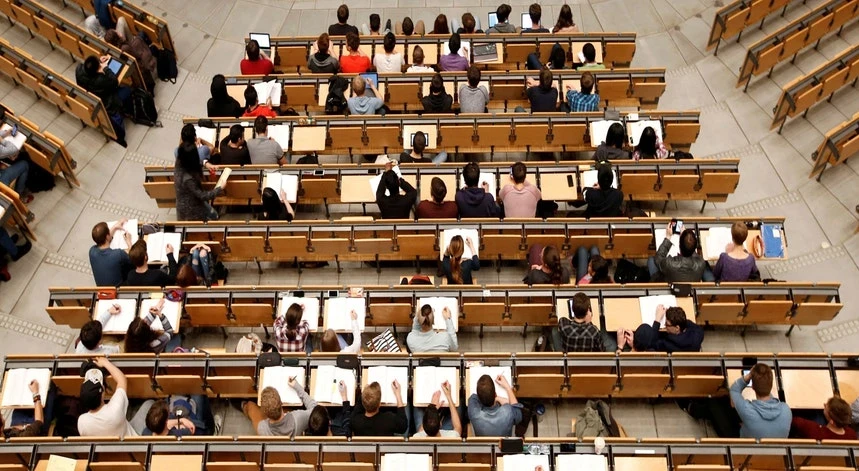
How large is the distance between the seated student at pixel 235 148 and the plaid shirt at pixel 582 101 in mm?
4470

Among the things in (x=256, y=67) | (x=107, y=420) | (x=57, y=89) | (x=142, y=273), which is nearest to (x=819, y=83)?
(x=256, y=67)

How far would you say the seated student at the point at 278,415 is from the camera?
6727 mm

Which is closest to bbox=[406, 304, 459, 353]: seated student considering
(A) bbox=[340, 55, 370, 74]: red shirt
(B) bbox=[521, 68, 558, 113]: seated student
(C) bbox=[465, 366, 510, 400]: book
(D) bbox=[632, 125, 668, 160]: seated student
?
(C) bbox=[465, 366, 510, 400]: book

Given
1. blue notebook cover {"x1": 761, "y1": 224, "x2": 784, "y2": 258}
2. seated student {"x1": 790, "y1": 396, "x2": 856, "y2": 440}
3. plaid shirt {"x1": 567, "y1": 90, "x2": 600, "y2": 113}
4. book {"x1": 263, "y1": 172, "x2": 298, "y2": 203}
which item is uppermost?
plaid shirt {"x1": 567, "y1": 90, "x2": 600, "y2": 113}

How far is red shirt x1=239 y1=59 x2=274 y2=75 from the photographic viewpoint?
1113 cm

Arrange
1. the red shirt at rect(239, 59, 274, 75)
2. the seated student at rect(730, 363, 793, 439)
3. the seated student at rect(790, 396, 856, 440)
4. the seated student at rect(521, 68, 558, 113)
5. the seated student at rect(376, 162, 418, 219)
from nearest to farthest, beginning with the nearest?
the seated student at rect(790, 396, 856, 440) < the seated student at rect(730, 363, 793, 439) < the seated student at rect(376, 162, 418, 219) < the seated student at rect(521, 68, 558, 113) < the red shirt at rect(239, 59, 274, 75)

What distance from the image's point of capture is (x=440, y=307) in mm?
7891

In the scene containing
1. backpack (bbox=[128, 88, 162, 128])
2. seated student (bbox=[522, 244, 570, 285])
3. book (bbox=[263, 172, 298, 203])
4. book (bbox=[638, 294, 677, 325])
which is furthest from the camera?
backpack (bbox=[128, 88, 162, 128])

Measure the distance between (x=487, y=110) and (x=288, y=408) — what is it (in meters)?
5.45

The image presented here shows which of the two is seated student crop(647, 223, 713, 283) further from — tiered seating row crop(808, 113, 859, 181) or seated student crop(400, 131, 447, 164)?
seated student crop(400, 131, 447, 164)

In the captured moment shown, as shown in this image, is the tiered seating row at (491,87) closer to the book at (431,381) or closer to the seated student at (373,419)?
the book at (431,381)

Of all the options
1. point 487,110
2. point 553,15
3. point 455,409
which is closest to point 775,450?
point 455,409

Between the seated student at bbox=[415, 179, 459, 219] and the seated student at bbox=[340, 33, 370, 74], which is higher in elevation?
the seated student at bbox=[340, 33, 370, 74]

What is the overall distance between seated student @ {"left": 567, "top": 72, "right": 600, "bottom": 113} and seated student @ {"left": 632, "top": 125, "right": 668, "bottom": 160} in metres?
0.90
